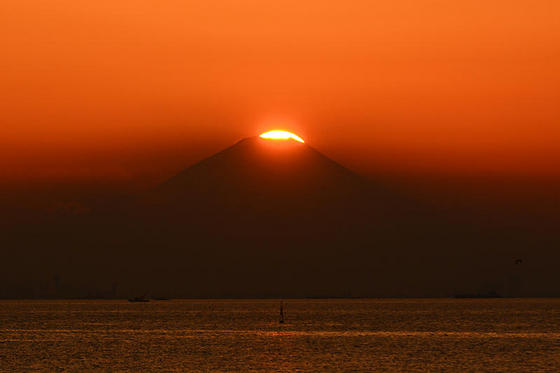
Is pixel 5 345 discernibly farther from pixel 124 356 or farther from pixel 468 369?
pixel 468 369

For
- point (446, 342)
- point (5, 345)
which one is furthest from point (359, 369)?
point (5, 345)

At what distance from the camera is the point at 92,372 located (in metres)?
118

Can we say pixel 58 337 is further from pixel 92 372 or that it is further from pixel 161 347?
pixel 92 372

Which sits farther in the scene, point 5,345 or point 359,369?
point 5,345

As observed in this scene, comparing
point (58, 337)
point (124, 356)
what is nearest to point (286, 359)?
point (124, 356)

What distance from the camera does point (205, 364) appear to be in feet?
419

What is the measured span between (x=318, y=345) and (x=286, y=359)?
33.1m

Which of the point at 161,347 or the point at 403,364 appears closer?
the point at 403,364

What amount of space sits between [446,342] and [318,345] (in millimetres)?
24626

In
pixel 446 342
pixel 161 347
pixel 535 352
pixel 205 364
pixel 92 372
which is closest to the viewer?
pixel 92 372

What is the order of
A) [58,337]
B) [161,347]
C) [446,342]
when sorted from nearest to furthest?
[161,347] < [446,342] < [58,337]

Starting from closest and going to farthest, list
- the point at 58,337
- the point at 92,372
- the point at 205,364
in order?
the point at 92,372 < the point at 205,364 < the point at 58,337

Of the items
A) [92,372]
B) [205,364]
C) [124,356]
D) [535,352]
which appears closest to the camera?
[92,372]

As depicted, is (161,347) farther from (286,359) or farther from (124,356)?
A: (286,359)
